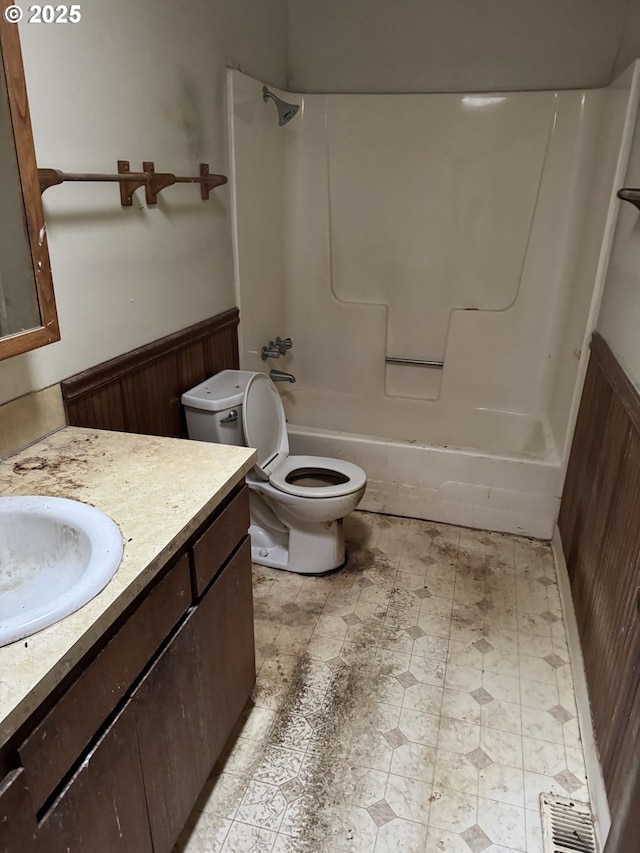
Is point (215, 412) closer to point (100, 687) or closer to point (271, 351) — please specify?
point (271, 351)

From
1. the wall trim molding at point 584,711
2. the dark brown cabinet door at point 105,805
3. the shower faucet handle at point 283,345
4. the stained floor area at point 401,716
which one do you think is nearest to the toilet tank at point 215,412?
the stained floor area at point 401,716

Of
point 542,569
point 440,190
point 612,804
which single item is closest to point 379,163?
point 440,190

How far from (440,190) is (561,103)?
2.02 ft

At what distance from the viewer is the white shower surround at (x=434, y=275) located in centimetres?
254

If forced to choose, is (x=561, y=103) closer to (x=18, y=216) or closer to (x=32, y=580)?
(x=18, y=216)

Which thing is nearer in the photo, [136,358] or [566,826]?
[566,826]

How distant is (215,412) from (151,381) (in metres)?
0.25

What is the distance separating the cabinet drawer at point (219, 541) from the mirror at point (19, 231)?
21.9 inches

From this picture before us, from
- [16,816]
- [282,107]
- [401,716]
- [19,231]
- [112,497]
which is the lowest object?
[401,716]

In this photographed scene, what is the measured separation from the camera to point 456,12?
2.58m

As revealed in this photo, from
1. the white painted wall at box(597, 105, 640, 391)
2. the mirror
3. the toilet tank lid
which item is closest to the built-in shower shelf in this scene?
the white painted wall at box(597, 105, 640, 391)

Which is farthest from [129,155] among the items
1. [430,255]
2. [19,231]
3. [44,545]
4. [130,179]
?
[430,255]

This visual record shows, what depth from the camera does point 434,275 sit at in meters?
3.00

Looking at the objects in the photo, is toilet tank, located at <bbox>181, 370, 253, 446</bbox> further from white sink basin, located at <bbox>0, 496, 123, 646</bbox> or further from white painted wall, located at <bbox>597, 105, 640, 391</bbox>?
white painted wall, located at <bbox>597, 105, 640, 391</bbox>
